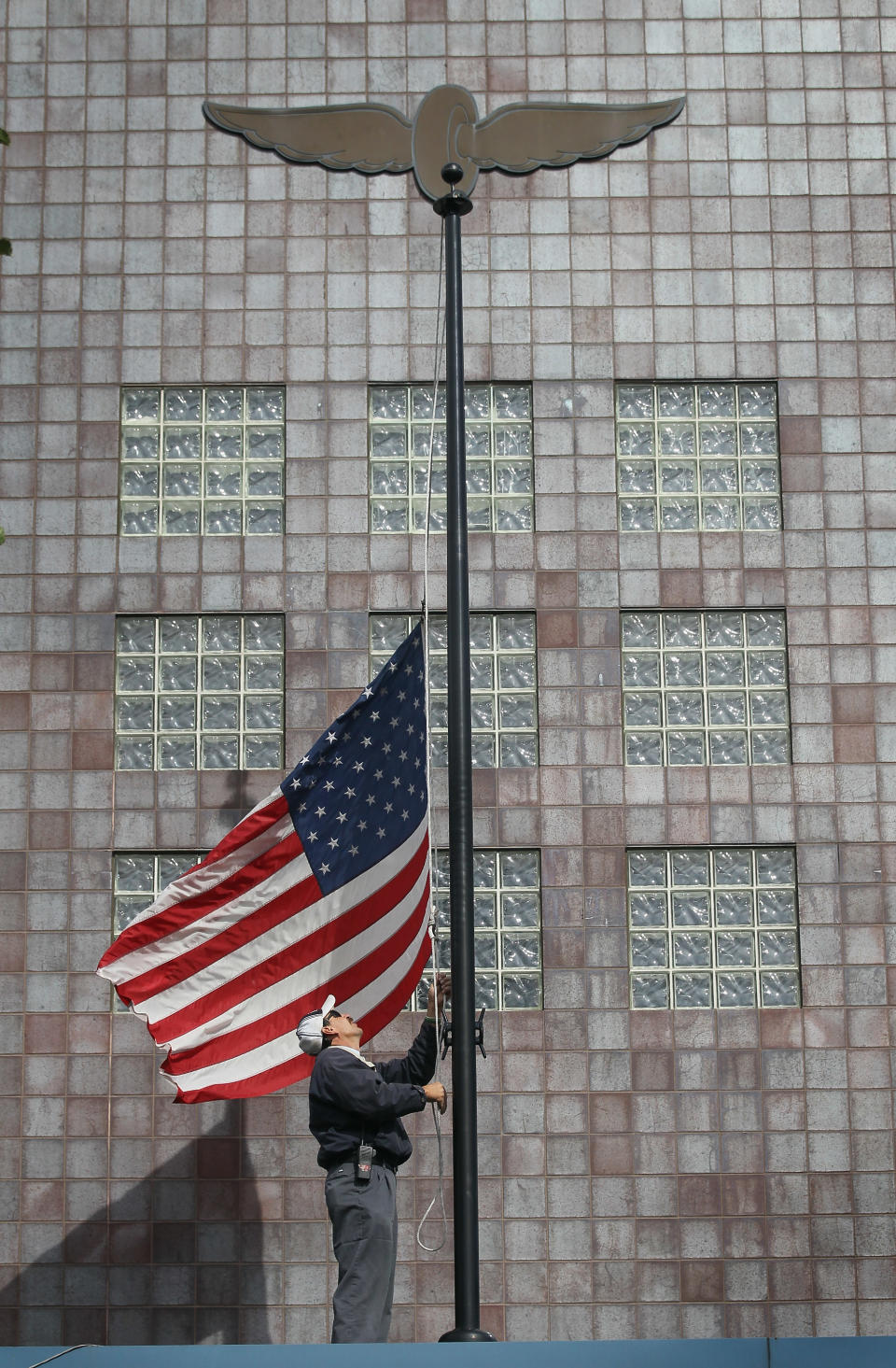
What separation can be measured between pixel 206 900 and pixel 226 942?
261 mm

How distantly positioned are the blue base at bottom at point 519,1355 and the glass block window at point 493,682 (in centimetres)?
564

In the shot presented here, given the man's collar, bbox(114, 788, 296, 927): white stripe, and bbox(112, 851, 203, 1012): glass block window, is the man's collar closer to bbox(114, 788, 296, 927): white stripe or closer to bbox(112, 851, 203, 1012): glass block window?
bbox(114, 788, 296, 927): white stripe

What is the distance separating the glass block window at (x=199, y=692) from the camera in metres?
11.5

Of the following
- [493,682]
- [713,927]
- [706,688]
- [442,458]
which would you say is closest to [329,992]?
[493,682]

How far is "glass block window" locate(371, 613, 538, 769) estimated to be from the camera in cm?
1143

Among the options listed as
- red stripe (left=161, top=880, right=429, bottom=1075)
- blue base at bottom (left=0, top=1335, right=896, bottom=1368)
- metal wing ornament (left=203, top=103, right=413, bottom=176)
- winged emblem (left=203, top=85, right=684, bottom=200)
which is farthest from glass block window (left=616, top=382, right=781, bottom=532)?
blue base at bottom (left=0, top=1335, right=896, bottom=1368)

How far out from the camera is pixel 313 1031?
8.42m

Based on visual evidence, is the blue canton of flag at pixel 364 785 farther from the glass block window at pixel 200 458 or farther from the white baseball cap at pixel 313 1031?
the glass block window at pixel 200 458

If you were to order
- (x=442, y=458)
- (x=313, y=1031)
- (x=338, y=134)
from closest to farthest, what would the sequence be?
(x=313, y=1031) < (x=338, y=134) < (x=442, y=458)

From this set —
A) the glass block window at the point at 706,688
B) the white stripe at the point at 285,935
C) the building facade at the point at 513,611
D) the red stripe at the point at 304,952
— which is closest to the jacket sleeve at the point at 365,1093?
the red stripe at the point at 304,952

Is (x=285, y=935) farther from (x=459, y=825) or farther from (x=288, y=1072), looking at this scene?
(x=459, y=825)

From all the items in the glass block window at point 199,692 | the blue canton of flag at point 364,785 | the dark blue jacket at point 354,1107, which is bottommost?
the dark blue jacket at point 354,1107

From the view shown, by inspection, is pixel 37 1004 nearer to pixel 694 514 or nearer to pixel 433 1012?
pixel 433 1012

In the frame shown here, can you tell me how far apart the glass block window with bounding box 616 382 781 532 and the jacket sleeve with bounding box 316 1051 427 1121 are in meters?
5.20
